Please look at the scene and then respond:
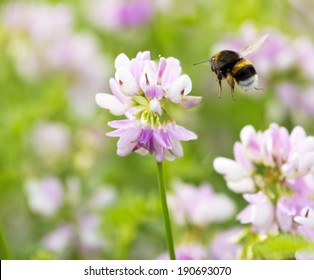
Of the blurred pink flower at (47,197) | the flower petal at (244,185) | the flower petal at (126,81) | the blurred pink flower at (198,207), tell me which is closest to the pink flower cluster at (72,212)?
the blurred pink flower at (47,197)

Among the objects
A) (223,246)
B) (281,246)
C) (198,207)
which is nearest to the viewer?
(281,246)

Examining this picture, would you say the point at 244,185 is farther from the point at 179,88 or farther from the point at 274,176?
the point at 179,88

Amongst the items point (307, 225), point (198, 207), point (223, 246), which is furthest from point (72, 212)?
point (307, 225)

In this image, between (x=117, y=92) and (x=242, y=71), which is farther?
(x=242, y=71)

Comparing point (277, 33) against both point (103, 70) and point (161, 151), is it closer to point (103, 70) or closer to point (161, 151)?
point (103, 70)

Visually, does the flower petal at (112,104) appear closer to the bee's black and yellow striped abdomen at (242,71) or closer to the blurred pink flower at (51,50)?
the bee's black and yellow striped abdomen at (242,71)

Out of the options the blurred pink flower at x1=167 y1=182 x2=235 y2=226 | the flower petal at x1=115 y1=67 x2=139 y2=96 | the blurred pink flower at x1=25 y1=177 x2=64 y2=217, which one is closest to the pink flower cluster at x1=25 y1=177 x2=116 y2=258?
the blurred pink flower at x1=25 y1=177 x2=64 y2=217

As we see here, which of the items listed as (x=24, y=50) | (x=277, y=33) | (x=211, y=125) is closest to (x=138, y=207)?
(x=277, y=33)
